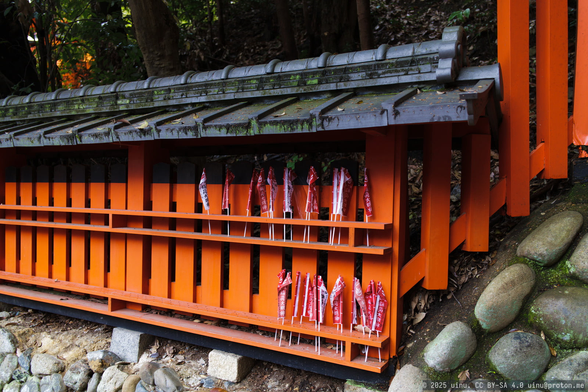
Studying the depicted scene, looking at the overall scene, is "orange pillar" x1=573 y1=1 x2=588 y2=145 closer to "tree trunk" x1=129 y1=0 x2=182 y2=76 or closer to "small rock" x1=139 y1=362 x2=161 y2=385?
"small rock" x1=139 y1=362 x2=161 y2=385

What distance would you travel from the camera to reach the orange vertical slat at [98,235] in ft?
15.9

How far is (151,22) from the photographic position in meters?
5.98

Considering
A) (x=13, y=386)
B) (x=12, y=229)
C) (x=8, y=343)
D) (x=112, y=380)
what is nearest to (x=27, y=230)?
(x=12, y=229)

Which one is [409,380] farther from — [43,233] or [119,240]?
[43,233]

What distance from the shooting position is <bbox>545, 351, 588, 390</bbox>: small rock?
8.65 feet

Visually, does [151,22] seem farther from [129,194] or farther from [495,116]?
[495,116]

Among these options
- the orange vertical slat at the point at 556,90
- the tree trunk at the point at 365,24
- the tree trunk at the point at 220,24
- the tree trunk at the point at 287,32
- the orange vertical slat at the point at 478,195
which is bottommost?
the orange vertical slat at the point at 478,195

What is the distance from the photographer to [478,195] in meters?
3.47

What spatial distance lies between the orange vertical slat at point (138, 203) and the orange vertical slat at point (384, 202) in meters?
2.59

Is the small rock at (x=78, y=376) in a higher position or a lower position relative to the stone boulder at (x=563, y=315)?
lower

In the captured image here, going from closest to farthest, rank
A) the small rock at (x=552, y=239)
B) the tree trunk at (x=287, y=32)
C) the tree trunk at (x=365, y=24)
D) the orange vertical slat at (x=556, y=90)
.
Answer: the small rock at (x=552, y=239) < the orange vertical slat at (x=556, y=90) < the tree trunk at (x=365, y=24) < the tree trunk at (x=287, y=32)

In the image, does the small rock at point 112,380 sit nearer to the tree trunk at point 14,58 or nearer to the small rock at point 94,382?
the small rock at point 94,382

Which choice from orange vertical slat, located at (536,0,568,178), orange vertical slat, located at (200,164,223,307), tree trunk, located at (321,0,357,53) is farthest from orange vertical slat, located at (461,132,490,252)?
tree trunk, located at (321,0,357,53)

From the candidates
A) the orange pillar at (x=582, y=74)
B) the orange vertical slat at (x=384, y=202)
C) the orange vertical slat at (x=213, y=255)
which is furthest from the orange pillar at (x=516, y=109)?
the orange vertical slat at (x=213, y=255)
